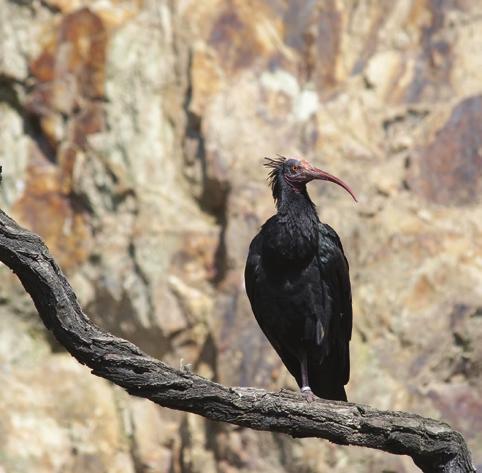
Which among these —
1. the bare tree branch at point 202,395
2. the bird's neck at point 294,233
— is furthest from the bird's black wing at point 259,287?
the bare tree branch at point 202,395

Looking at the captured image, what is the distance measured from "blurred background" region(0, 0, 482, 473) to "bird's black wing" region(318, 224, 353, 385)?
2.73m

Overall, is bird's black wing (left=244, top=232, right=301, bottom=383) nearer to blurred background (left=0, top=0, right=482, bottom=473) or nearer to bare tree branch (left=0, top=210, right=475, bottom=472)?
bare tree branch (left=0, top=210, right=475, bottom=472)

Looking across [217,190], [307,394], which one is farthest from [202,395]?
[217,190]

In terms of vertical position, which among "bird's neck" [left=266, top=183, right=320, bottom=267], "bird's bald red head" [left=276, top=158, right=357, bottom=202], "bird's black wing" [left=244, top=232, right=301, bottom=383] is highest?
"bird's bald red head" [left=276, top=158, right=357, bottom=202]

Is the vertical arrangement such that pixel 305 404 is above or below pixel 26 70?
below

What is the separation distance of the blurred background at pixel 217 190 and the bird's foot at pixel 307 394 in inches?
124

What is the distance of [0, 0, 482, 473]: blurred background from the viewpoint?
32.6 feet

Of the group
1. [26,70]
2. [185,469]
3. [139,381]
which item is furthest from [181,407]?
[26,70]

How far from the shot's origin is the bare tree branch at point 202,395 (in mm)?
4375

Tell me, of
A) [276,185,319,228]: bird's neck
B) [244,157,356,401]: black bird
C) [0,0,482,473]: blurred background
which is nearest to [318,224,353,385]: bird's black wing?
[244,157,356,401]: black bird

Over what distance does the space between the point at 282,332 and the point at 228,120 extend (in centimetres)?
450

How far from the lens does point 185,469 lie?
10484mm

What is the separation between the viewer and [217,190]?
428 inches

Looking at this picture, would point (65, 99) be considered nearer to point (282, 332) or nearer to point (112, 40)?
point (112, 40)
